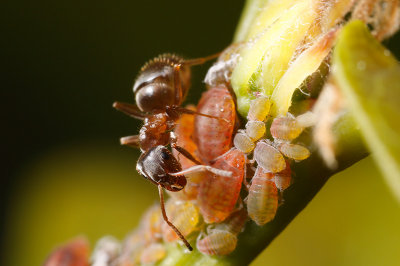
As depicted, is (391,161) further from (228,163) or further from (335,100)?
(228,163)

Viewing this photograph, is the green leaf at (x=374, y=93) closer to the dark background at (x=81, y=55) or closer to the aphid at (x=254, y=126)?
the aphid at (x=254, y=126)

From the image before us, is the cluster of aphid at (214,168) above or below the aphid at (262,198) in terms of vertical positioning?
above

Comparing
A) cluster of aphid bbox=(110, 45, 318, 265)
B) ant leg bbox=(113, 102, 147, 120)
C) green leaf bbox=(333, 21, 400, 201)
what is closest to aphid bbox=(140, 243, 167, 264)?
cluster of aphid bbox=(110, 45, 318, 265)

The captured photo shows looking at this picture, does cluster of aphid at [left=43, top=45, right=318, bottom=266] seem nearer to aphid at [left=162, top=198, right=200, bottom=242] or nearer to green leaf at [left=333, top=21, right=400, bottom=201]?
aphid at [left=162, top=198, right=200, bottom=242]

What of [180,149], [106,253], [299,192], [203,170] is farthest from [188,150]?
[106,253]

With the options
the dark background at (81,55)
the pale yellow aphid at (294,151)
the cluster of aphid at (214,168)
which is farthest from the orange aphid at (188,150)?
the dark background at (81,55)

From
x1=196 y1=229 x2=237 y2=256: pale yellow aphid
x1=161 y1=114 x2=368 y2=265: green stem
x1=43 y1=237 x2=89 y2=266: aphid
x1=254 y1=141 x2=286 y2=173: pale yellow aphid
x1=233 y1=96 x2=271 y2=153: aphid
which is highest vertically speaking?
x1=43 y1=237 x2=89 y2=266: aphid
